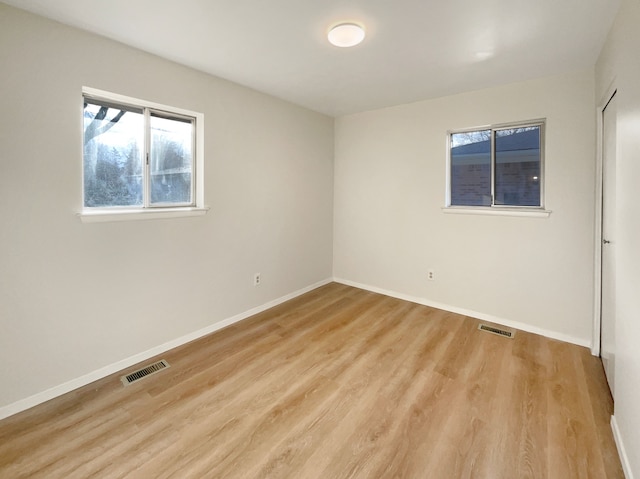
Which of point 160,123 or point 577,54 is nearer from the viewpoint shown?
point 577,54

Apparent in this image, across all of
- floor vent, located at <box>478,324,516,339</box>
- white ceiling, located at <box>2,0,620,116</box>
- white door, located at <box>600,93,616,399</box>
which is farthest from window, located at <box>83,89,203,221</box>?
white door, located at <box>600,93,616,399</box>

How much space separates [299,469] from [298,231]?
9.35 ft

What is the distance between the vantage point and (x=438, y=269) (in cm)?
374

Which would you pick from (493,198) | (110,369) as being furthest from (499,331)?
(110,369)

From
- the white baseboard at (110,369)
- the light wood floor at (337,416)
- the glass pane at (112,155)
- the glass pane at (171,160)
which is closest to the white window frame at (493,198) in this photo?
the light wood floor at (337,416)

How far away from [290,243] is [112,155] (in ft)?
7.02

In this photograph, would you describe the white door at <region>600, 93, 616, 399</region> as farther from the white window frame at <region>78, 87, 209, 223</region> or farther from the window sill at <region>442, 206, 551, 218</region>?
the white window frame at <region>78, 87, 209, 223</region>

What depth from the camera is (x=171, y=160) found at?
110 inches

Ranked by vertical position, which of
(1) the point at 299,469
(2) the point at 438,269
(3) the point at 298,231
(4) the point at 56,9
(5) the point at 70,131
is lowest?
(1) the point at 299,469

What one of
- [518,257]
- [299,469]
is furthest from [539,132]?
[299,469]

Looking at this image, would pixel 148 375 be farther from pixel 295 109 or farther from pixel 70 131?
pixel 295 109

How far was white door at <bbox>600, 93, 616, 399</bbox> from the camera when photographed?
212cm

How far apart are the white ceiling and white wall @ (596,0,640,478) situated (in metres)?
0.46

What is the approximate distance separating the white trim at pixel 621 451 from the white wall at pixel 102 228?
10.0 feet
